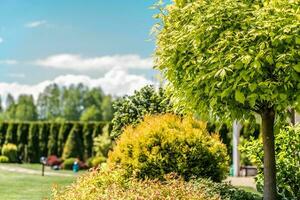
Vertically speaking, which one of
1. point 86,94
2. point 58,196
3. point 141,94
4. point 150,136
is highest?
point 86,94

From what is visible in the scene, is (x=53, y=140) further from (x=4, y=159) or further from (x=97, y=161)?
(x=97, y=161)

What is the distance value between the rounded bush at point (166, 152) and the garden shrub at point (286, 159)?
89cm

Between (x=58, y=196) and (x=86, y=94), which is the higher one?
(x=86, y=94)

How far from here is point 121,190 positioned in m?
7.57

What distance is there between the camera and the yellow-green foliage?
282 inches

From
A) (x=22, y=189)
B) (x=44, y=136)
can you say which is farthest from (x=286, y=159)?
(x=44, y=136)

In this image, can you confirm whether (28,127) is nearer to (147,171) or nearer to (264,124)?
(147,171)

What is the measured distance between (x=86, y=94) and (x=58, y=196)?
3526 inches

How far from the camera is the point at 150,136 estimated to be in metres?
10.5

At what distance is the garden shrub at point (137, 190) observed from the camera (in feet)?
23.7

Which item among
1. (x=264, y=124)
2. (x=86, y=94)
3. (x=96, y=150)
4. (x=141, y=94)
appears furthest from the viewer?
(x=86, y=94)

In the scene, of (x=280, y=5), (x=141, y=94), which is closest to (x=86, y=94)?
(x=141, y=94)

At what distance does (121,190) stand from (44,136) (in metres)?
26.6

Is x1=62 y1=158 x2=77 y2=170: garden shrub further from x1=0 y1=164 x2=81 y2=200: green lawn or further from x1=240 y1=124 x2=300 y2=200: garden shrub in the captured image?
x1=240 y1=124 x2=300 y2=200: garden shrub
